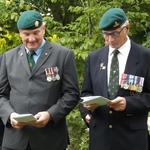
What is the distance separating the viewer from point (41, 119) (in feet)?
12.2

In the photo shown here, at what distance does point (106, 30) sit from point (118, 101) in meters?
0.57

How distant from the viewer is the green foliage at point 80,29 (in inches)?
236

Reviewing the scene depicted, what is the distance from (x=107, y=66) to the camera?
391 centimetres

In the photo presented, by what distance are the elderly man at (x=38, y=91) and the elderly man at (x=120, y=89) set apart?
23 cm

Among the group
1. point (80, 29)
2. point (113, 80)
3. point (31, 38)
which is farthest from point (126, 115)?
point (80, 29)

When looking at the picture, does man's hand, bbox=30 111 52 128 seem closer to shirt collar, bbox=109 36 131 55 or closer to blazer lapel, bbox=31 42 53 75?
blazer lapel, bbox=31 42 53 75

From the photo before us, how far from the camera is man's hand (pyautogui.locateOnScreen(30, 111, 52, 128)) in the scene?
3.72 meters

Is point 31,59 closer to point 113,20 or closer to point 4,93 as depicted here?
point 4,93

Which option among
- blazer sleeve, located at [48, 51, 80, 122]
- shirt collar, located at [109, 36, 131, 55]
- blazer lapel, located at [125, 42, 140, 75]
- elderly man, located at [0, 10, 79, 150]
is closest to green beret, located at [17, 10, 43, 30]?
elderly man, located at [0, 10, 79, 150]

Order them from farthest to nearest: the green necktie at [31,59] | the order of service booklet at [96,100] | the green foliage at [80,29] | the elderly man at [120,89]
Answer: the green foliage at [80,29], the green necktie at [31,59], the elderly man at [120,89], the order of service booklet at [96,100]

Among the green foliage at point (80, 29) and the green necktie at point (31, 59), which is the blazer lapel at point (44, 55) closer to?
the green necktie at point (31, 59)

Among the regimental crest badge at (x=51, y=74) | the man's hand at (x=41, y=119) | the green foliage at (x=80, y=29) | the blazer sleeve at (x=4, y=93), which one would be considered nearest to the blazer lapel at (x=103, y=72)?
the regimental crest badge at (x=51, y=74)

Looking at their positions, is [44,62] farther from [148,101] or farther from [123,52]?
[148,101]

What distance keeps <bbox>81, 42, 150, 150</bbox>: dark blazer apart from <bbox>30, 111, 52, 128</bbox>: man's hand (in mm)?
413
